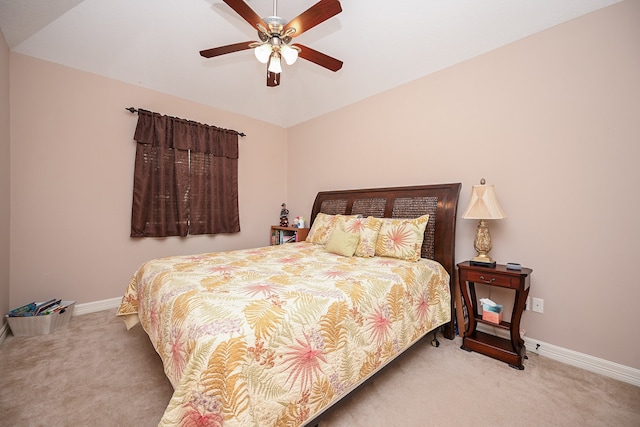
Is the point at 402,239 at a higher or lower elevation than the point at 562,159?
lower

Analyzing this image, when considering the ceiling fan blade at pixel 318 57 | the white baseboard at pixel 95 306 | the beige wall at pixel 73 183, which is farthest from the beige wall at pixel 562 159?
the white baseboard at pixel 95 306

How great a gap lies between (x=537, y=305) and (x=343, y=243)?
1.67 m

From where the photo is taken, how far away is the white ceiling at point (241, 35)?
7.02 feet

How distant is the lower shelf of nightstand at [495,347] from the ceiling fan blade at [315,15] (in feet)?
8.58

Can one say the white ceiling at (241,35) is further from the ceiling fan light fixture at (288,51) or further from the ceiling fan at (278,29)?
the ceiling fan light fixture at (288,51)

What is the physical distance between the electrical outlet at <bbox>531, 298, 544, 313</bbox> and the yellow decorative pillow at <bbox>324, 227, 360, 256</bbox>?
1.52m

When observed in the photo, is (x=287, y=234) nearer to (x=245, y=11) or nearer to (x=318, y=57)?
(x=318, y=57)

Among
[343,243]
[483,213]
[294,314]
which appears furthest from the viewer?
[343,243]

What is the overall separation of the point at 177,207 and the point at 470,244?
340cm

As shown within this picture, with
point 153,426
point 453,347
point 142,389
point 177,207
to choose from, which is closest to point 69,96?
point 177,207

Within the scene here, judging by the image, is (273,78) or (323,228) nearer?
(273,78)

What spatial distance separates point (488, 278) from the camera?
2033 millimetres

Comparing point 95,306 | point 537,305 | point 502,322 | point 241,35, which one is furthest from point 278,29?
point 95,306

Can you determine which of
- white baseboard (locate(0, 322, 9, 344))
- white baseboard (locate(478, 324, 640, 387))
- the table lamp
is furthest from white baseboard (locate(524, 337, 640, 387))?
white baseboard (locate(0, 322, 9, 344))
